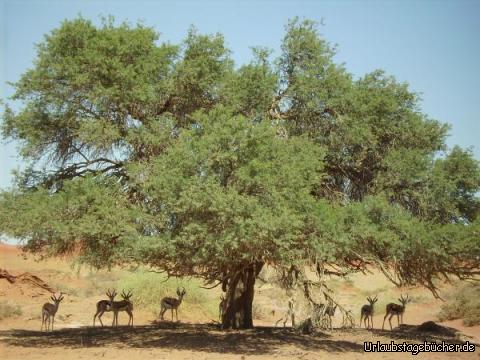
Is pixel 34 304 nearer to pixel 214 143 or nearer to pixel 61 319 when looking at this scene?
pixel 61 319

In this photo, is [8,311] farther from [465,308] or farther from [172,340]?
[465,308]

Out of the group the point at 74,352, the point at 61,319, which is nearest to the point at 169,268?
the point at 74,352

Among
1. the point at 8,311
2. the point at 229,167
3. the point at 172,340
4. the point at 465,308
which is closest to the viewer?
the point at 229,167

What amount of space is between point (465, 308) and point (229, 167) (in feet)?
64.3

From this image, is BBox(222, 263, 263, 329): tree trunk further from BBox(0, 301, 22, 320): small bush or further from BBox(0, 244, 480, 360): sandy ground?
BBox(0, 301, 22, 320): small bush

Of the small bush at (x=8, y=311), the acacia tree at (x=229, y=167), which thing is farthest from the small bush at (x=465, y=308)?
the small bush at (x=8, y=311)

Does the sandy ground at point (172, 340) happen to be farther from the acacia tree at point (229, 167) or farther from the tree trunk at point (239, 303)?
the acacia tree at point (229, 167)

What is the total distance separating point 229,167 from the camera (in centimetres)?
1480

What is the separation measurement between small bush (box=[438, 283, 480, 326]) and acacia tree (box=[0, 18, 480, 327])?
10466 millimetres

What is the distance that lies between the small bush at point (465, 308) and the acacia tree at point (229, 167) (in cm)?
1047

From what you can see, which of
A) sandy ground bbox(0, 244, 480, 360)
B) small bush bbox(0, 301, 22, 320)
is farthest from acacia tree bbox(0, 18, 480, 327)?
small bush bbox(0, 301, 22, 320)

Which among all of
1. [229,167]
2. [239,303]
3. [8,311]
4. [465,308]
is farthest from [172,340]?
[465,308]

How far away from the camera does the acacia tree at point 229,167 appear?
47.1 ft

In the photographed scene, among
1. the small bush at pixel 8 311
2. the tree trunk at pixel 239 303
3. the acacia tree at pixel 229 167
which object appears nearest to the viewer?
the acacia tree at pixel 229 167
